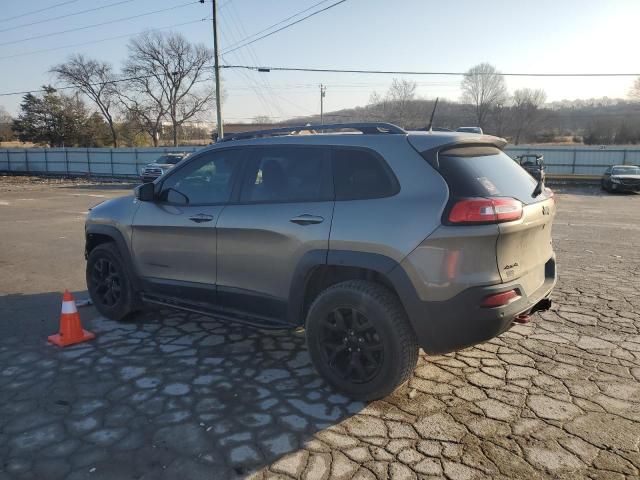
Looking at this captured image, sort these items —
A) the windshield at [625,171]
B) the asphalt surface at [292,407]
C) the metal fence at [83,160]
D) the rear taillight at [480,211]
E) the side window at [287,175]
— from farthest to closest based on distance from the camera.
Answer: the metal fence at [83,160]
the windshield at [625,171]
the side window at [287,175]
the rear taillight at [480,211]
the asphalt surface at [292,407]

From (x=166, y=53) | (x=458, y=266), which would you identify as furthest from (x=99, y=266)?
(x=166, y=53)

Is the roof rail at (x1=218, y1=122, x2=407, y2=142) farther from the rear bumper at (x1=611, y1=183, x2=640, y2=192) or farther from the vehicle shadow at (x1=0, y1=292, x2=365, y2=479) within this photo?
the rear bumper at (x1=611, y1=183, x2=640, y2=192)

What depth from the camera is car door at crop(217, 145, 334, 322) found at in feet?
11.7

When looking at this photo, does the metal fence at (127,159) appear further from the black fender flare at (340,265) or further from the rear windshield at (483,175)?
the black fender flare at (340,265)

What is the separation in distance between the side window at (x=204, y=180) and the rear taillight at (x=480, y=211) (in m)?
1.92

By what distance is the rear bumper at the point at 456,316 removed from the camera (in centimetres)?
303

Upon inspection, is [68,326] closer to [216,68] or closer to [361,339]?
[361,339]

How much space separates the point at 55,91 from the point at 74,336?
6825cm

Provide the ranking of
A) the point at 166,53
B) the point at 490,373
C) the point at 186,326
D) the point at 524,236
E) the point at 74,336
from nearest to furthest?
the point at 524,236, the point at 490,373, the point at 74,336, the point at 186,326, the point at 166,53

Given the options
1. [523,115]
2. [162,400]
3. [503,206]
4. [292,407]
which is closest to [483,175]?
[503,206]

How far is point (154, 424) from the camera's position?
314cm

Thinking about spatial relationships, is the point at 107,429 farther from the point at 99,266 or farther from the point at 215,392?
the point at 99,266

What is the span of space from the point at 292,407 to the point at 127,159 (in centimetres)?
3519

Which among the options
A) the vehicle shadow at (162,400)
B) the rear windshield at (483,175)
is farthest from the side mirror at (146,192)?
the rear windshield at (483,175)
